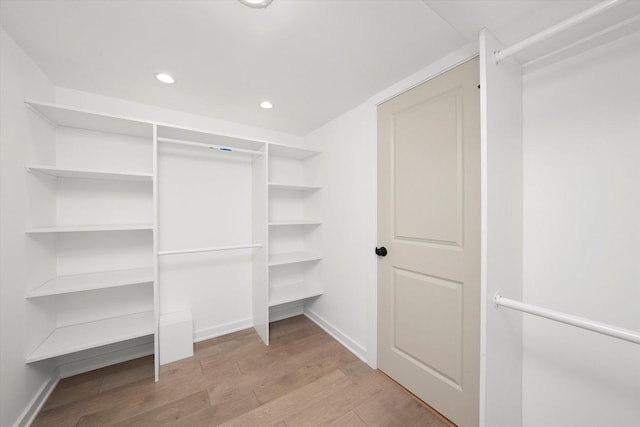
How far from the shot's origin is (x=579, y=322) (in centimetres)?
83

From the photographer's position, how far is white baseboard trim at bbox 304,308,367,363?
2.01m

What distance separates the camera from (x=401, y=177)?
166cm

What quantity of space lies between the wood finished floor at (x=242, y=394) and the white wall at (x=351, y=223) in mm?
317

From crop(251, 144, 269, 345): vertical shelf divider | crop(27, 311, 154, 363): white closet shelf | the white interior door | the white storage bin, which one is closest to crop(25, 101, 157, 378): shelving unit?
crop(27, 311, 154, 363): white closet shelf

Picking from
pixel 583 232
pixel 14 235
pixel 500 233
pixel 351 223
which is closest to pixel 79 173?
pixel 14 235

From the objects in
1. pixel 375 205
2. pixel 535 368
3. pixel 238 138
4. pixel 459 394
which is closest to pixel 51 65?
pixel 238 138

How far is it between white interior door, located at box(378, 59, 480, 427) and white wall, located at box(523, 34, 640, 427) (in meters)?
0.27

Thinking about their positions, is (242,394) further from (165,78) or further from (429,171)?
(165,78)

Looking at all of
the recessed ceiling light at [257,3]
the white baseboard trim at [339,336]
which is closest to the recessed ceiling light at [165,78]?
the recessed ceiling light at [257,3]

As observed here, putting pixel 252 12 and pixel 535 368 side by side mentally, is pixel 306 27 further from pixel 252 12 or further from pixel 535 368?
pixel 535 368

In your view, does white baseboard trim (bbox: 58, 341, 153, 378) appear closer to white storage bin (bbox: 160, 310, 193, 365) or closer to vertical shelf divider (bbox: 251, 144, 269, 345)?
white storage bin (bbox: 160, 310, 193, 365)

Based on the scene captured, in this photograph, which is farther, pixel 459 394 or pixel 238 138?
pixel 238 138

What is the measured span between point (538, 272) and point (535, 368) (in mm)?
525

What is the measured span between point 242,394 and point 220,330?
3.07ft
